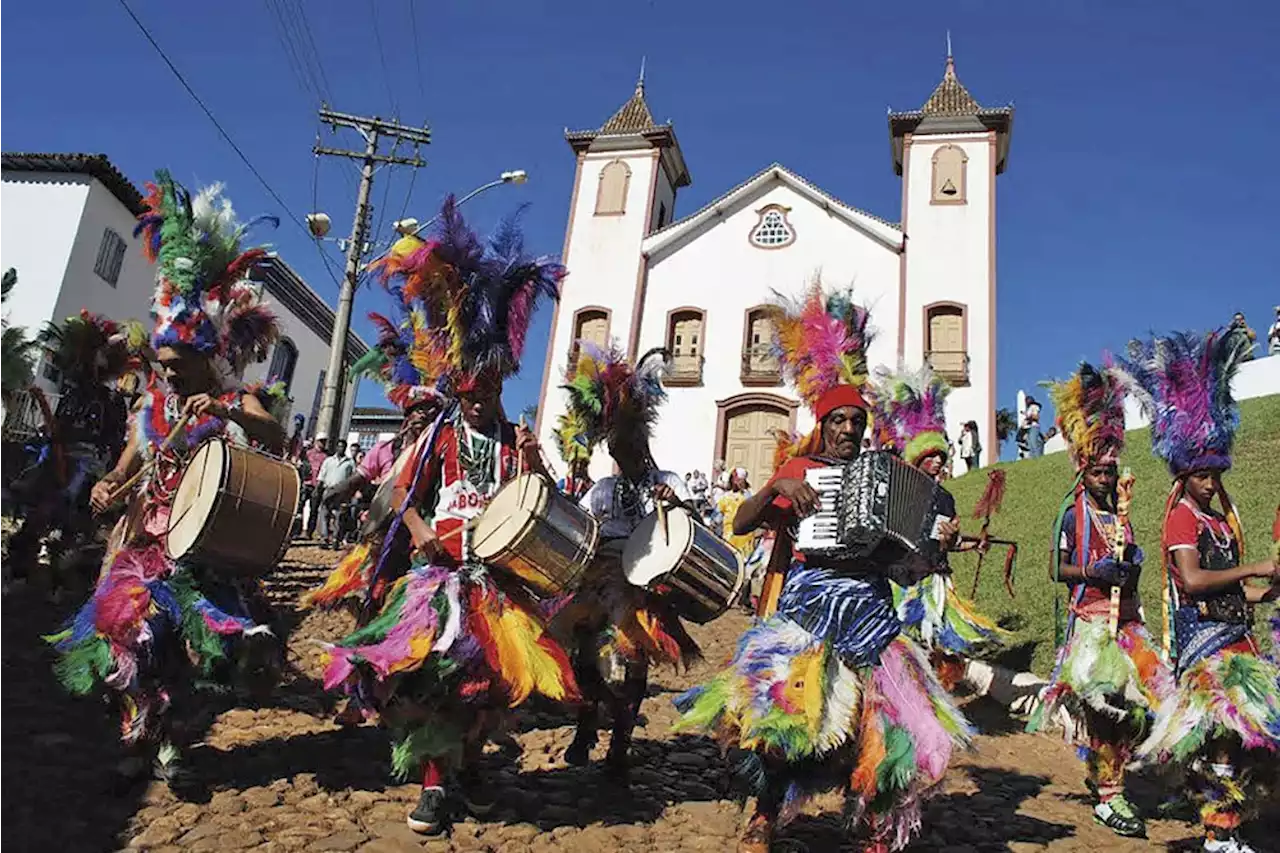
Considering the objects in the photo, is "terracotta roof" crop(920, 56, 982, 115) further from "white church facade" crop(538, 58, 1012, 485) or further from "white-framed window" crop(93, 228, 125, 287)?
"white-framed window" crop(93, 228, 125, 287)

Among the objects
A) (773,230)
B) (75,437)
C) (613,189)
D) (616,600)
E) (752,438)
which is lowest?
(616,600)

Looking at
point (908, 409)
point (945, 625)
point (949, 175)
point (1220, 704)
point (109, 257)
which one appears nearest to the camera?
point (1220, 704)

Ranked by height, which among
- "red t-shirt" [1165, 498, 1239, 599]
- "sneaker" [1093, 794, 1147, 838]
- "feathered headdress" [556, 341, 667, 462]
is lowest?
"sneaker" [1093, 794, 1147, 838]

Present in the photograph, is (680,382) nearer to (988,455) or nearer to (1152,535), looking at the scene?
(988,455)

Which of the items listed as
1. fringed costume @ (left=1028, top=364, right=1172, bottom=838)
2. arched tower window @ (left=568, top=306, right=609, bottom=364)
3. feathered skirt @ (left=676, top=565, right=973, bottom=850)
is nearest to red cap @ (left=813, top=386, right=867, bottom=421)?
feathered skirt @ (left=676, top=565, right=973, bottom=850)

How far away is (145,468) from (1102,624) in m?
4.91

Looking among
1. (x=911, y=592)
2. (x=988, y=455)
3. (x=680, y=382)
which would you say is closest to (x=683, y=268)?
(x=680, y=382)

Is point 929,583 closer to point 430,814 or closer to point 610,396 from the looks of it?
point 610,396

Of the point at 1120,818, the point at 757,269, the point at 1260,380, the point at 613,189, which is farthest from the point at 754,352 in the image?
the point at 1120,818

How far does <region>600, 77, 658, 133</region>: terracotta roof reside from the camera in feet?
93.1

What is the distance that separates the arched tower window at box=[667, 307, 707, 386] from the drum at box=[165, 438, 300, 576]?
70.0ft

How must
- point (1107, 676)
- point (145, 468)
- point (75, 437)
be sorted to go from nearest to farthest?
1. point (145, 468)
2. point (1107, 676)
3. point (75, 437)

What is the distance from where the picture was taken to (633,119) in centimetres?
2906

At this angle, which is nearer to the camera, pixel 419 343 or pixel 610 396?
pixel 419 343
